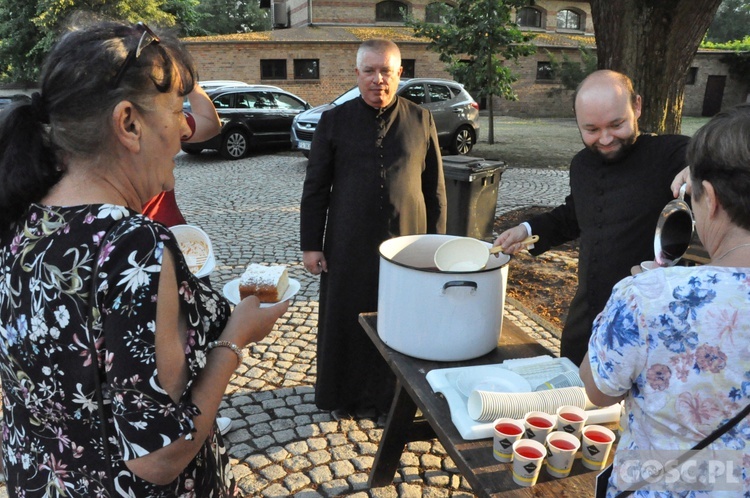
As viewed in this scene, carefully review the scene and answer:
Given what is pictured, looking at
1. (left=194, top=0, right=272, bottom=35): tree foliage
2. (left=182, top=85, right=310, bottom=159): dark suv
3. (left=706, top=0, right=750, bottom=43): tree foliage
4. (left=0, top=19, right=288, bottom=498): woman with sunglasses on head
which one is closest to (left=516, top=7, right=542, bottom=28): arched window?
(left=182, top=85, right=310, bottom=159): dark suv

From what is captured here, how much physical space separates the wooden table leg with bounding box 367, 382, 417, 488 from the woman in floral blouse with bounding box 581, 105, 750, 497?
1.39m

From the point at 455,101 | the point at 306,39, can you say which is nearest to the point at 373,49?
the point at 455,101

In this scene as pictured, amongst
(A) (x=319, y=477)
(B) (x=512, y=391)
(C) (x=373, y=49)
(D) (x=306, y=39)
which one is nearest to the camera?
(B) (x=512, y=391)

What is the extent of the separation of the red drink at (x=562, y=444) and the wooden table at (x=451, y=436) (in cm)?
8

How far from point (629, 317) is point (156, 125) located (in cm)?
102

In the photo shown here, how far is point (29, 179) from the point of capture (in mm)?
1118

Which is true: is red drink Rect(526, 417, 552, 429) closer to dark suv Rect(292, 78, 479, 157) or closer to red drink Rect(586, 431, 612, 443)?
red drink Rect(586, 431, 612, 443)

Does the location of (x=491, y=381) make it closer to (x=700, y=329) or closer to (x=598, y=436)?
(x=598, y=436)

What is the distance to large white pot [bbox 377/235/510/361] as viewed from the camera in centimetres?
181

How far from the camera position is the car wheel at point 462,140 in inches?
507

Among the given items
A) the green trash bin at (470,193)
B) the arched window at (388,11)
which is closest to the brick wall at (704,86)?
the arched window at (388,11)

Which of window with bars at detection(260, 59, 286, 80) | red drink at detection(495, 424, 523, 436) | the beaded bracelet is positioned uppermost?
window with bars at detection(260, 59, 286, 80)

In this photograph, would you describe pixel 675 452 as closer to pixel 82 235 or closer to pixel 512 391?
pixel 512 391

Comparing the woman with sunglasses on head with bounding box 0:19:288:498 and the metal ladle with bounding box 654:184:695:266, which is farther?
the metal ladle with bounding box 654:184:695:266
